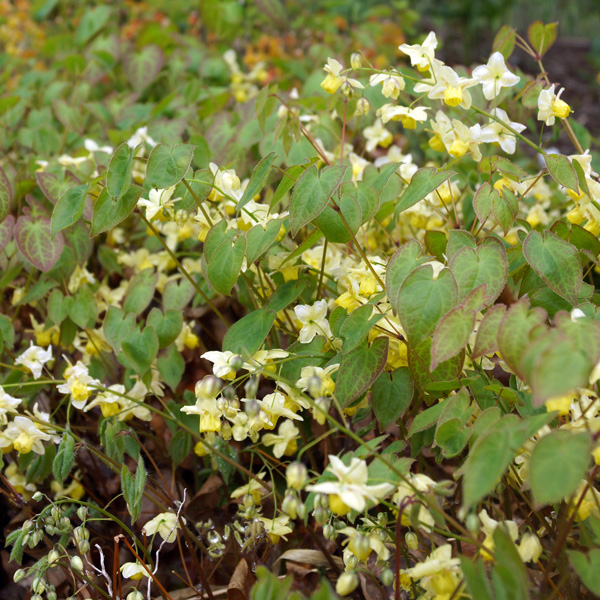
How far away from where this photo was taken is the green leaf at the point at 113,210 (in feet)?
3.92

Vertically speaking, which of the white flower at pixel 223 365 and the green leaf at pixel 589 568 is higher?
the white flower at pixel 223 365

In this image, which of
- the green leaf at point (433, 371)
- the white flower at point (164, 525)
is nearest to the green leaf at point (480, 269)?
the green leaf at point (433, 371)

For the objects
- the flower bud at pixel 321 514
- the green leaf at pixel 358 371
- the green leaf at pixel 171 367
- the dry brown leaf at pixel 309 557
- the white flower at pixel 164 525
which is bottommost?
the dry brown leaf at pixel 309 557

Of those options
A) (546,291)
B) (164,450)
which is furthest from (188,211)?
(546,291)

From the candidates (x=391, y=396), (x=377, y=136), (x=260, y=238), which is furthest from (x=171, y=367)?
(x=377, y=136)

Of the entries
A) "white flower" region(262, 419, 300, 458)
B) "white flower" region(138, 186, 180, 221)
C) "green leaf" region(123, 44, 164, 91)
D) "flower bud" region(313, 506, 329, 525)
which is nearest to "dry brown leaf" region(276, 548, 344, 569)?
"white flower" region(262, 419, 300, 458)

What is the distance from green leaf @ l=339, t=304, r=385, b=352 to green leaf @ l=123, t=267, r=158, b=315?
0.60 meters

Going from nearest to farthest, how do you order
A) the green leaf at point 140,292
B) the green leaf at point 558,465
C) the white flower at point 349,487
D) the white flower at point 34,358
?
the green leaf at point 558,465
the white flower at point 349,487
the white flower at point 34,358
the green leaf at point 140,292

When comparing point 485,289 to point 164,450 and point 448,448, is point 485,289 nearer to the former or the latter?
point 448,448

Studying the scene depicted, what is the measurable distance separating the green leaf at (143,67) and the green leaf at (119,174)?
1532 millimetres

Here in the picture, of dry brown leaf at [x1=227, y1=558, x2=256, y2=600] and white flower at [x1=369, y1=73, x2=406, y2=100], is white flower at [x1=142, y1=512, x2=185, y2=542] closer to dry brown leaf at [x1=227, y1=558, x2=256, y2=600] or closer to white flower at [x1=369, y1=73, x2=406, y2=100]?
dry brown leaf at [x1=227, y1=558, x2=256, y2=600]

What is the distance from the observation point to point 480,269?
3.40 feet

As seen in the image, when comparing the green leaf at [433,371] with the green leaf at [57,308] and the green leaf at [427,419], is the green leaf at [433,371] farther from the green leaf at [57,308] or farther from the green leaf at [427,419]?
the green leaf at [57,308]

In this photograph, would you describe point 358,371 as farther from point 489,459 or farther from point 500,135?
point 500,135
